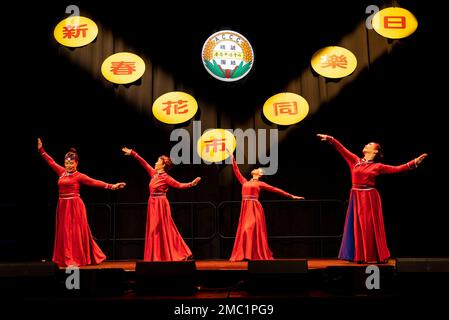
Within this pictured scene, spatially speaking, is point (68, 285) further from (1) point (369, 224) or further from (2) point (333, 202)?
(2) point (333, 202)

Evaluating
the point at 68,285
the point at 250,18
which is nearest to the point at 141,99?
the point at 250,18

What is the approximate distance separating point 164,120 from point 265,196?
73.2 inches

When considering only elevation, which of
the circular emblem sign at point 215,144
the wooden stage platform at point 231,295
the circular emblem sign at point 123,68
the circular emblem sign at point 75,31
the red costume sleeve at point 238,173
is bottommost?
the wooden stage platform at point 231,295

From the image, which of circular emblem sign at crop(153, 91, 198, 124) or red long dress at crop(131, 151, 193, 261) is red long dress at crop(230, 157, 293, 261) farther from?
circular emblem sign at crop(153, 91, 198, 124)

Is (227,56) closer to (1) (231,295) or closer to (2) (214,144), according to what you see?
(2) (214,144)

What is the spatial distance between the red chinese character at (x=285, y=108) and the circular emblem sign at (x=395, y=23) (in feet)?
5.35

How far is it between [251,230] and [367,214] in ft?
4.97

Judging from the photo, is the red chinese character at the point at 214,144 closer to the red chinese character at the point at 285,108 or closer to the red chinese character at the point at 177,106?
the red chinese character at the point at 177,106

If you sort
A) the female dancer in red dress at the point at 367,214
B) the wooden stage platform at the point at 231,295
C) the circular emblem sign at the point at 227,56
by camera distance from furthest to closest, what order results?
1. the circular emblem sign at the point at 227,56
2. the female dancer in red dress at the point at 367,214
3. the wooden stage platform at the point at 231,295

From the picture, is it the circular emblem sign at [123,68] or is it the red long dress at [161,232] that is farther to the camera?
the circular emblem sign at [123,68]

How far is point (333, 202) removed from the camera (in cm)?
739

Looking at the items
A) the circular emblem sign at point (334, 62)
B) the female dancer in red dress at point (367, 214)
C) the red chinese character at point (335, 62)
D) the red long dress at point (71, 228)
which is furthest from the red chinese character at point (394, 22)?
the red long dress at point (71, 228)

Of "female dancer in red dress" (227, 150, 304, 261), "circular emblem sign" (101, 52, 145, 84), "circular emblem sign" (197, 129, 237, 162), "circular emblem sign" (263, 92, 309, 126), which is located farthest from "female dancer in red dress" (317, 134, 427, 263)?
"circular emblem sign" (101, 52, 145, 84)

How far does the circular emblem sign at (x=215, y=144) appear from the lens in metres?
7.10
